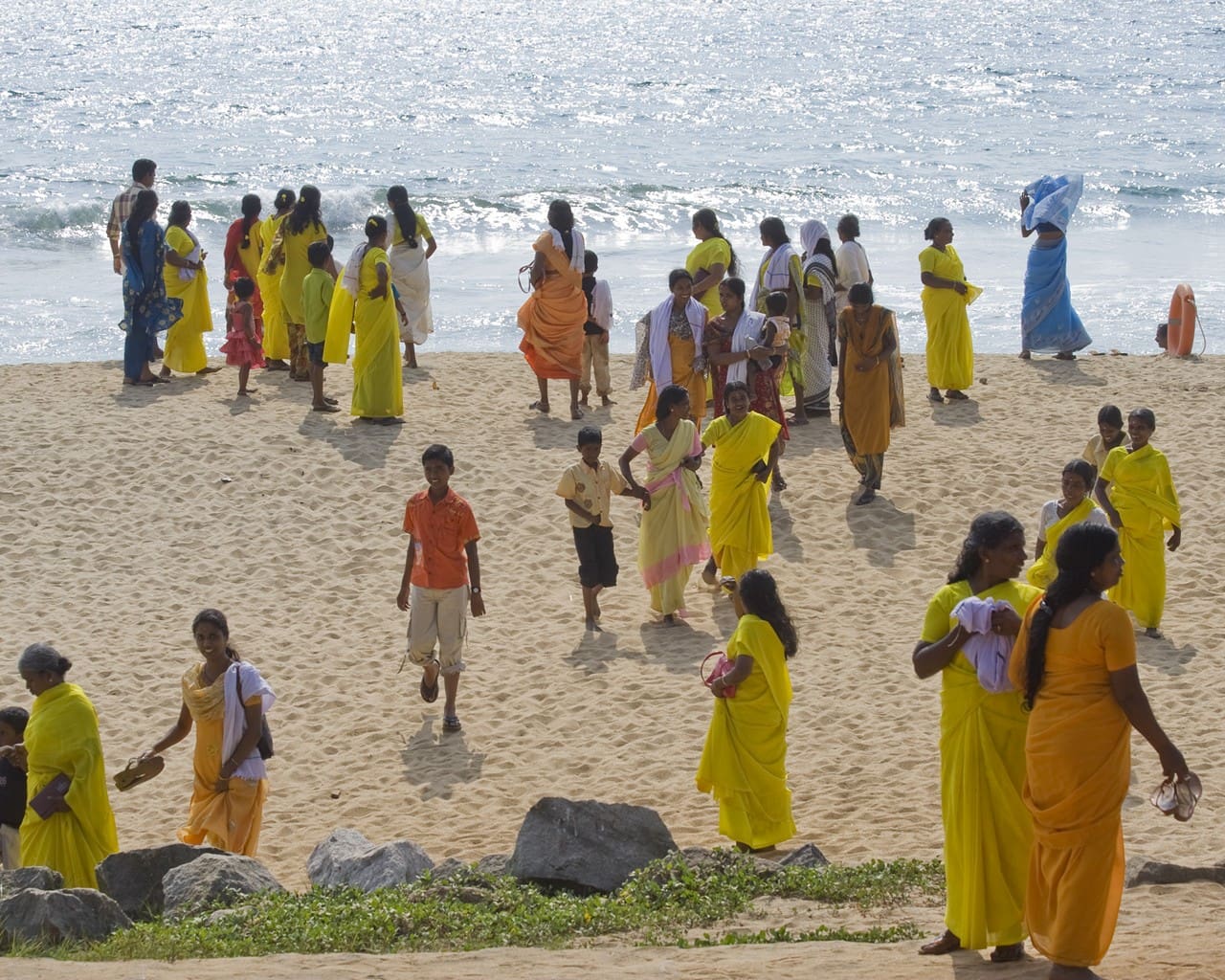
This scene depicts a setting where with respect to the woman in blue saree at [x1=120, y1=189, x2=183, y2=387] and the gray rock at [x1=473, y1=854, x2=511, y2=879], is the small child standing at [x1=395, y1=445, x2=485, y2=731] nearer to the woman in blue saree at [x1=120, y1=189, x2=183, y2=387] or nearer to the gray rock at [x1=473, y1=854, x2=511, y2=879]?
the gray rock at [x1=473, y1=854, x2=511, y2=879]

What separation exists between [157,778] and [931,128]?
36.0 m

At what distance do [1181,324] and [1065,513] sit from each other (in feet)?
28.2

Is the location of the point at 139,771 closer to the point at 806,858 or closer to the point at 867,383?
the point at 806,858

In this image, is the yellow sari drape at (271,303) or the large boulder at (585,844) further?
the yellow sari drape at (271,303)

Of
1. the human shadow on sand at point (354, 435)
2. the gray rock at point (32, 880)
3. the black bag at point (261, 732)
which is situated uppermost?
the human shadow on sand at point (354, 435)

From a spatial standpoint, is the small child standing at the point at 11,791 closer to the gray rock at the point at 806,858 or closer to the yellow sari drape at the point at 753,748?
the yellow sari drape at the point at 753,748

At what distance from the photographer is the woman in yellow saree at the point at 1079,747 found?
16.0 ft

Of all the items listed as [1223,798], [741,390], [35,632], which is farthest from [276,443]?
[1223,798]

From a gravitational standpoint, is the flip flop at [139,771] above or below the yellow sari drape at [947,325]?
below

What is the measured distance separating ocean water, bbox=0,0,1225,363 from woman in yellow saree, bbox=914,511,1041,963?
15179mm

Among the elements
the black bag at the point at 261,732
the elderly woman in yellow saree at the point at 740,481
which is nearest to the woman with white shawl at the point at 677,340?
the elderly woman in yellow saree at the point at 740,481

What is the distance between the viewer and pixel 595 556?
10.0m

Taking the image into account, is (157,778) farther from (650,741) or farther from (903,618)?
(903,618)

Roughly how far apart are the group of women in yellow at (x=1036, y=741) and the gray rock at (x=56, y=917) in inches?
111
